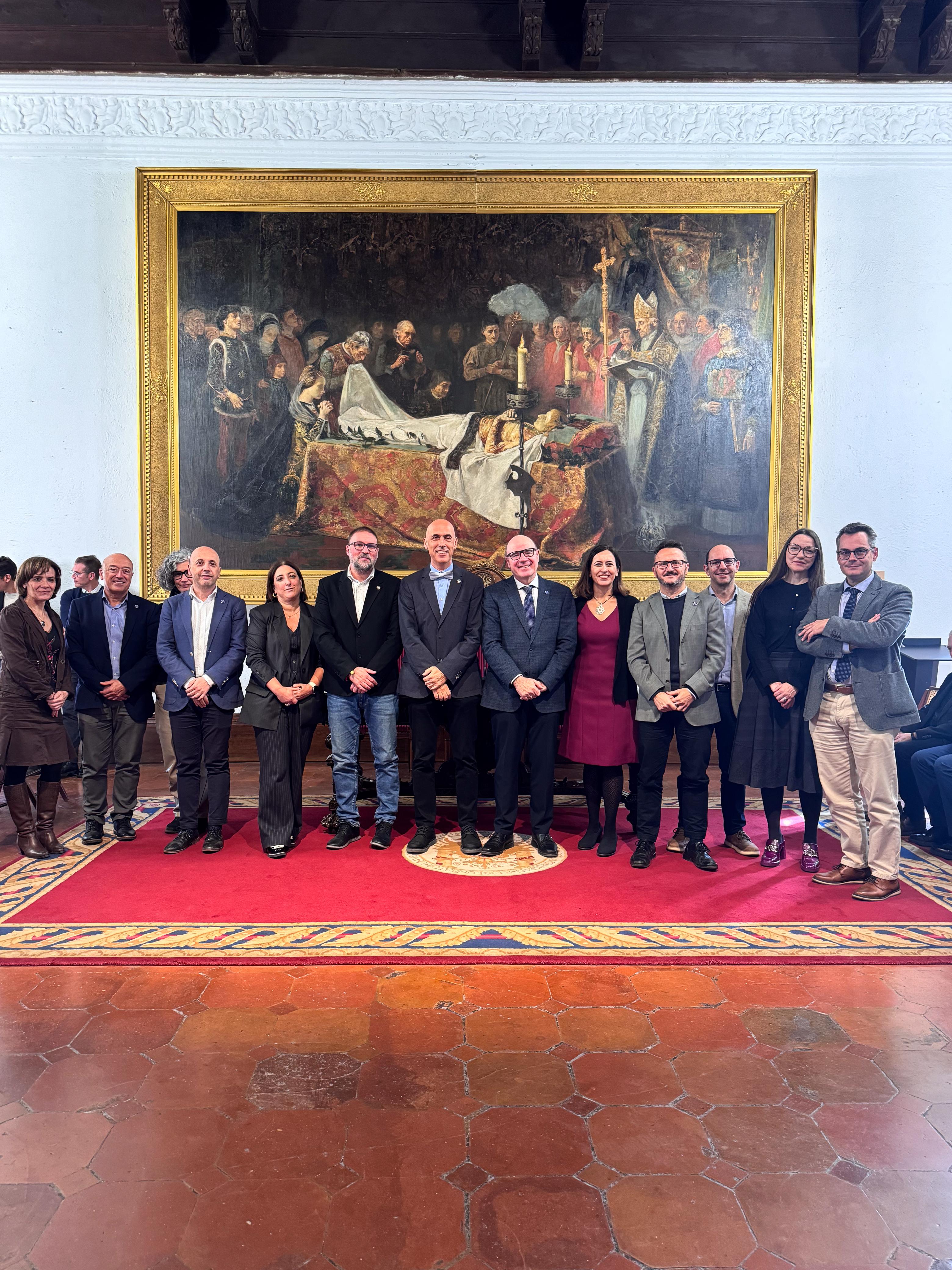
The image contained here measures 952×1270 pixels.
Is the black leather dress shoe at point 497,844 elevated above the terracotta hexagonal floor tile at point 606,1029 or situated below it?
above

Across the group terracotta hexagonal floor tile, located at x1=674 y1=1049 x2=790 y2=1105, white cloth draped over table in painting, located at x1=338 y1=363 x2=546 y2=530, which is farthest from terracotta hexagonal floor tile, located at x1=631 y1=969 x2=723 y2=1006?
white cloth draped over table in painting, located at x1=338 y1=363 x2=546 y2=530

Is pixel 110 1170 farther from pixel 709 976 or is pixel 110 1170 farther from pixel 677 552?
pixel 677 552

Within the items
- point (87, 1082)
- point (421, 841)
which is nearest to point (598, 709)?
point (421, 841)

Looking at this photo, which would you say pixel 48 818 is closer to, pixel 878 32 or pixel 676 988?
pixel 676 988

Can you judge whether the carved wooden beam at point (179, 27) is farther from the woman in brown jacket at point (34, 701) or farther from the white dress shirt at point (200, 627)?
the white dress shirt at point (200, 627)

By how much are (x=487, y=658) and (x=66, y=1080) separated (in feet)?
9.80

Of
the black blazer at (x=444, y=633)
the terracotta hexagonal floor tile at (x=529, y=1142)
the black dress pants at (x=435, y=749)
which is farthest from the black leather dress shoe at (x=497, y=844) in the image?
the terracotta hexagonal floor tile at (x=529, y=1142)

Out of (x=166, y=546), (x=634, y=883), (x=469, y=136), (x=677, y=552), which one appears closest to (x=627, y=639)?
(x=677, y=552)

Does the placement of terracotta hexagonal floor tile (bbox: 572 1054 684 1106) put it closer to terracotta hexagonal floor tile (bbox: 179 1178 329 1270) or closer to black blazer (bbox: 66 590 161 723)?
terracotta hexagonal floor tile (bbox: 179 1178 329 1270)

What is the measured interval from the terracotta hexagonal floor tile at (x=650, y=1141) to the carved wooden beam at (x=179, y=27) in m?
8.43

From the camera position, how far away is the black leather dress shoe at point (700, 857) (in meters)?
4.93

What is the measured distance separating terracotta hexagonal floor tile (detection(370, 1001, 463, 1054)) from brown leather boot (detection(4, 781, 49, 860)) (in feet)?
9.61

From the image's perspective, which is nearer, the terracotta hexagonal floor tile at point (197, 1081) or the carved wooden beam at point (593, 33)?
the terracotta hexagonal floor tile at point (197, 1081)

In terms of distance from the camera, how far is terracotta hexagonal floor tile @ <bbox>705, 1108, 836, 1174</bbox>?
8.06ft
